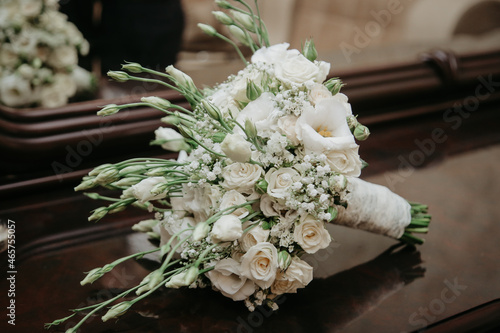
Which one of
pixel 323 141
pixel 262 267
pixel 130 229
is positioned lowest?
pixel 130 229

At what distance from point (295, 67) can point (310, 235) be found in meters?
0.27

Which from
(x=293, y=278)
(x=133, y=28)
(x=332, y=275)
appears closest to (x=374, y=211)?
(x=332, y=275)

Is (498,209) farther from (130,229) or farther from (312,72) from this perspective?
(130,229)

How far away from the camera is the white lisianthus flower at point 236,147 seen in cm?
77

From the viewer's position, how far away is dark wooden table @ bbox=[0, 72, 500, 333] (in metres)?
0.84

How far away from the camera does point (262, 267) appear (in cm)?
82

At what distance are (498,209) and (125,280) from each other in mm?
852

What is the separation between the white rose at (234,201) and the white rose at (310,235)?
86 millimetres

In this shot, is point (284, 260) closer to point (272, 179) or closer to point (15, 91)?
point (272, 179)

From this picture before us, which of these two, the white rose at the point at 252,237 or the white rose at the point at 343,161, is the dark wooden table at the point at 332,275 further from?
the white rose at the point at 343,161

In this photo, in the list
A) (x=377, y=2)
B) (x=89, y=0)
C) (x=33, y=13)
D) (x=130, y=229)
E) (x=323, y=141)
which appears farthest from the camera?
(x=377, y=2)

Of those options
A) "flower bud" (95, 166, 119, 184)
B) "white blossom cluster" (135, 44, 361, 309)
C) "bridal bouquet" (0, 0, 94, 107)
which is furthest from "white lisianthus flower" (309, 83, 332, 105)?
"bridal bouquet" (0, 0, 94, 107)

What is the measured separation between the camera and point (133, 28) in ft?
7.82

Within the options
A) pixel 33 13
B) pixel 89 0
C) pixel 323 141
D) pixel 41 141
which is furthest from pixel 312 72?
pixel 89 0
